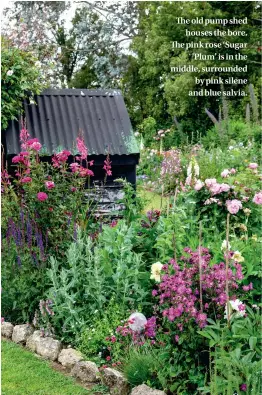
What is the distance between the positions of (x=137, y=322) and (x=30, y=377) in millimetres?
923

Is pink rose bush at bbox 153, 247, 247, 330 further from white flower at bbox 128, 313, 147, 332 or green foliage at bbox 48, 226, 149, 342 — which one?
green foliage at bbox 48, 226, 149, 342

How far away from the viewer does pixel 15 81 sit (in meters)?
7.42

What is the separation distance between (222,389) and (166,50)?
14.8 metres

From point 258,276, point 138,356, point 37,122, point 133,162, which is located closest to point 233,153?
point 133,162

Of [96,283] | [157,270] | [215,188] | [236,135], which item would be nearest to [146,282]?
[96,283]

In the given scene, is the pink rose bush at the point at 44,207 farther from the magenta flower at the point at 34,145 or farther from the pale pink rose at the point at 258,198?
the pale pink rose at the point at 258,198

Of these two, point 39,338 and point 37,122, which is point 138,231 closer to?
point 39,338

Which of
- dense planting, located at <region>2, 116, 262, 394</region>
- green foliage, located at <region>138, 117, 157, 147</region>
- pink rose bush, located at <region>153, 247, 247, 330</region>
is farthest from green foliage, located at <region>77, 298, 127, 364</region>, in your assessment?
green foliage, located at <region>138, 117, 157, 147</region>

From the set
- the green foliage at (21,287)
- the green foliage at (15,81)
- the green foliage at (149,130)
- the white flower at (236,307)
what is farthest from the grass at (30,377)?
the green foliage at (149,130)

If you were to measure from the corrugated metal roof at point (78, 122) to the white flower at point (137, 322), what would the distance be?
3.37m

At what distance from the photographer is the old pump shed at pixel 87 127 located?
7234mm

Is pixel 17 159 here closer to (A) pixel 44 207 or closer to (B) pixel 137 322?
(A) pixel 44 207

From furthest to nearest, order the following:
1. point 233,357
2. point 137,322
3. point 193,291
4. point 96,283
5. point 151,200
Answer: point 151,200 → point 96,283 → point 137,322 → point 193,291 → point 233,357

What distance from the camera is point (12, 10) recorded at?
672 inches
